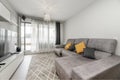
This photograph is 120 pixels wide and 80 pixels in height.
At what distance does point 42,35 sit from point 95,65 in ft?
13.4

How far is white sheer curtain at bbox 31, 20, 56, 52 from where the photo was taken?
4.59m

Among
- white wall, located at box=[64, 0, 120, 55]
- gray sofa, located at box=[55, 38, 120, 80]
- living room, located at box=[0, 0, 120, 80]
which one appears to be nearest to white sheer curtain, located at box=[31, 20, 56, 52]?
living room, located at box=[0, 0, 120, 80]

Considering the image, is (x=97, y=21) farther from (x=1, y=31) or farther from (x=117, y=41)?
(x=1, y=31)

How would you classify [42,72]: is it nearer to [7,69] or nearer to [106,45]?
[7,69]

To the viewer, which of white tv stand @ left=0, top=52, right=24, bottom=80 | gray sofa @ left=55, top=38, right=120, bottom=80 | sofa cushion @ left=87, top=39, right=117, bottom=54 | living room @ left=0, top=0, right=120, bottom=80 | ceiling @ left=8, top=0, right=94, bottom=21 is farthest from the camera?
ceiling @ left=8, top=0, right=94, bottom=21

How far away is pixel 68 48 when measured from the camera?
3.46 metres

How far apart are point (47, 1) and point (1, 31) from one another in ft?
5.88

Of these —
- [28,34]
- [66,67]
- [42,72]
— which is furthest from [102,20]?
[28,34]

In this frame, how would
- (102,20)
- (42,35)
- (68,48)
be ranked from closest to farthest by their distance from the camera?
(102,20), (68,48), (42,35)

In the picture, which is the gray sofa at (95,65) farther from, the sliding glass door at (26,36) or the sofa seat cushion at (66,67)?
the sliding glass door at (26,36)

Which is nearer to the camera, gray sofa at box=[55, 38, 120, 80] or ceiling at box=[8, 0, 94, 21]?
gray sofa at box=[55, 38, 120, 80]

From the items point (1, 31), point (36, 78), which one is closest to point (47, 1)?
point (1, 31)

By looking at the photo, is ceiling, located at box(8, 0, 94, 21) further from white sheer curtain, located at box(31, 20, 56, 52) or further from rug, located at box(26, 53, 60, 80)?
rug, located at box(26, 53, 60, 80)

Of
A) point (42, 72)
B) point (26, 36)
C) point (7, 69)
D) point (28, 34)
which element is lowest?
point (42, 72)
